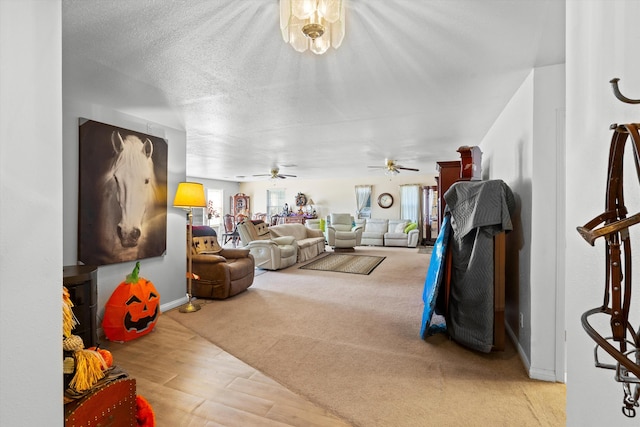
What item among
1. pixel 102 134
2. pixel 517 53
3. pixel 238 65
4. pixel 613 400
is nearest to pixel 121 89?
pixel 102 134

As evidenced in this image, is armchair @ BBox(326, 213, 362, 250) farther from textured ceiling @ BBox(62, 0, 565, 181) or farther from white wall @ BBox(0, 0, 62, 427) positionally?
white wall @ BBox(0, 0, 62, 427)

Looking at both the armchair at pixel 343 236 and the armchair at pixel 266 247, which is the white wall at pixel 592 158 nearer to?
the armchair at pixel 266 247

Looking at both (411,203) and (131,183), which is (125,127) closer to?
(131,183)

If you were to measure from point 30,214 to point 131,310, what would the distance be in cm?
222

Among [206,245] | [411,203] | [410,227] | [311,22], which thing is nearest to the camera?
[311,22]

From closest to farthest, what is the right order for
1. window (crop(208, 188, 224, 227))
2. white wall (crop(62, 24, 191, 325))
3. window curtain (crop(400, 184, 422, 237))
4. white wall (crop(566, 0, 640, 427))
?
white wall (crop(566, 0, 640, 427)) → white wall (crop(62, 24, 191, 325)) → window curtain (crop(400, 184, 422, 237)) → window (crop(208, 188, 224, 227))

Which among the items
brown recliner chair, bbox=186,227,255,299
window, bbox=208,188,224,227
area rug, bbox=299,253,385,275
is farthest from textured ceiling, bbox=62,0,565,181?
window, bbox=208,188,224,227

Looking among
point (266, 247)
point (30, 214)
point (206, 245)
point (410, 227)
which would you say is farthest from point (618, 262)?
point (410, 227)

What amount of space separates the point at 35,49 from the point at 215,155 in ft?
16.4

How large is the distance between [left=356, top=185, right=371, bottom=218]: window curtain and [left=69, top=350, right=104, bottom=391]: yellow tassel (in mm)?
9194

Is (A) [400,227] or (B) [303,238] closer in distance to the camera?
(B) [303,238]

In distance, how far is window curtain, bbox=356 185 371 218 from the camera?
1015 centimetres

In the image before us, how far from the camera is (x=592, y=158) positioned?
874 millimetres

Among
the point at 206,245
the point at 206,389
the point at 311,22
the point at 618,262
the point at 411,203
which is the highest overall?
the point at 311,22
